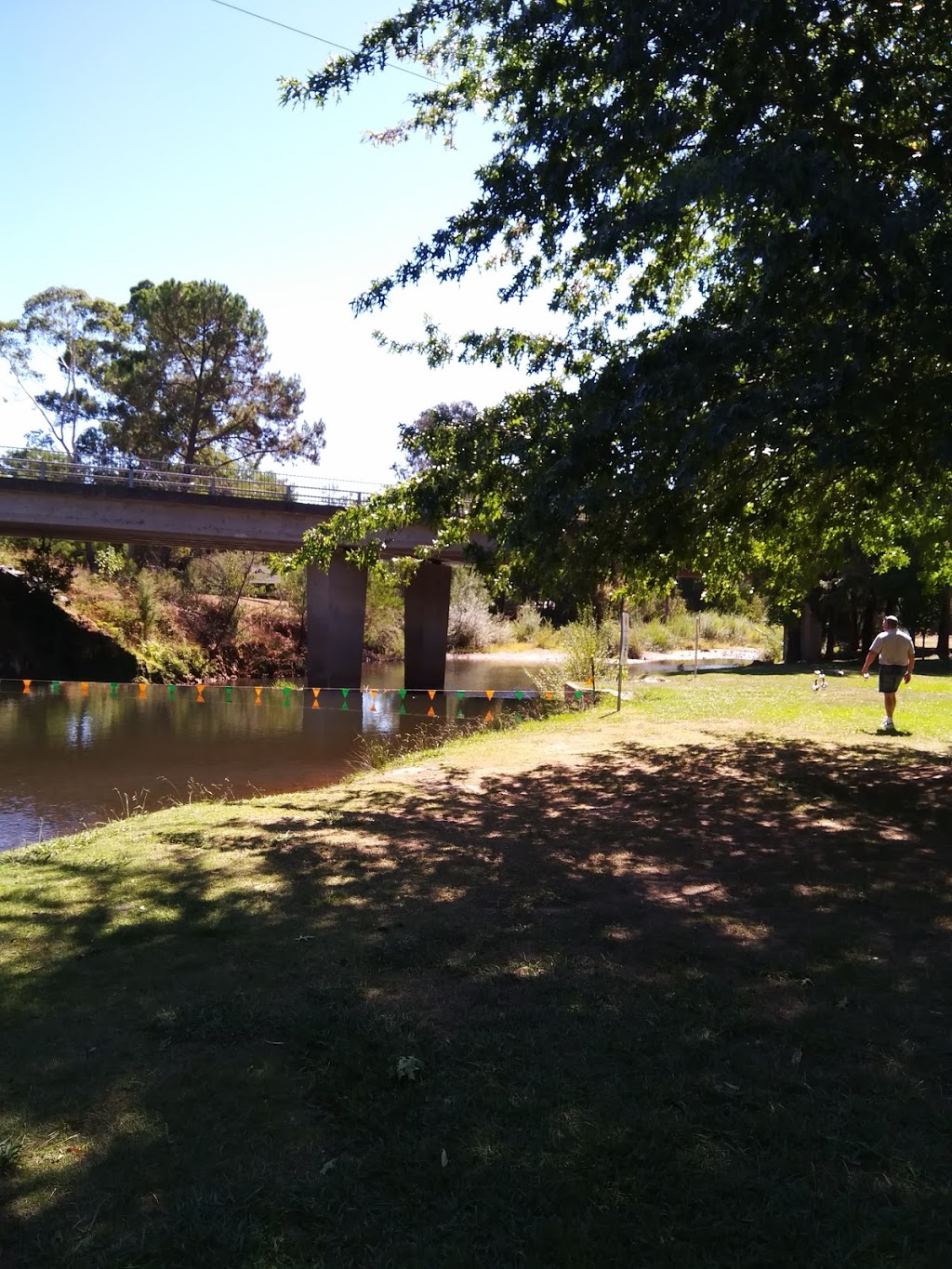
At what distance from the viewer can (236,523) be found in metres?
34.1

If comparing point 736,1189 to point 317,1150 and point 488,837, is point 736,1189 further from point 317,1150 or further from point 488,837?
point 488,837

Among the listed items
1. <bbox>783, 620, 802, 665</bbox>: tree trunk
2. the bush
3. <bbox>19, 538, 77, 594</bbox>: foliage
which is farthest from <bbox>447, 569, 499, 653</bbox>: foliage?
<bbox>783, 620, 802, 665</bbox>: tree trunk

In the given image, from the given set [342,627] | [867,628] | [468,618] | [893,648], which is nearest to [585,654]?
[893,648]

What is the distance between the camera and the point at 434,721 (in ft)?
79.4

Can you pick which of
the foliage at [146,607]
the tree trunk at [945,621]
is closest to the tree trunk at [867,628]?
the tree trunk at [945,621]

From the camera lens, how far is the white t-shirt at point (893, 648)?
13.9 metres

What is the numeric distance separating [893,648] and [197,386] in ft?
Answer: 146

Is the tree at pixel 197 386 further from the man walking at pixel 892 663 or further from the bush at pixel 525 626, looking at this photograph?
the man walking at pixel 892 663

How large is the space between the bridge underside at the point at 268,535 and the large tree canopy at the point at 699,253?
76.6 feet

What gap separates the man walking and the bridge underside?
2111 cm

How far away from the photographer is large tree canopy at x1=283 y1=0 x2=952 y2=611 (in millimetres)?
6637

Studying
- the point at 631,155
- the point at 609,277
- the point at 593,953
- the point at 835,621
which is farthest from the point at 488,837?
the point at 835,621

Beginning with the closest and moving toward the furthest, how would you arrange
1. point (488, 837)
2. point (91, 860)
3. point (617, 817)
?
point (91, 860), point (488, 837), point (617, 817)

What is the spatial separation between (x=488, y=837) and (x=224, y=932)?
2.85 metres
